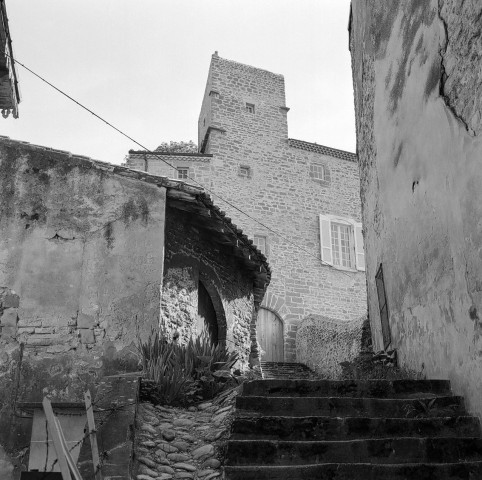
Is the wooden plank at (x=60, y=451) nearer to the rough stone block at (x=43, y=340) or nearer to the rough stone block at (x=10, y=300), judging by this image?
the rough stone block at (x=43, y=340)

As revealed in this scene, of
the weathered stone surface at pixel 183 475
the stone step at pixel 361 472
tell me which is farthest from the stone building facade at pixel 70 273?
the stone step at pixel 361 472

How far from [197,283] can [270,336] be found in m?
10.3

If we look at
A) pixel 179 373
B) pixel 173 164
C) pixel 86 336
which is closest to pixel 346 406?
pixel 179 373

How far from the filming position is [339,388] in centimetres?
560

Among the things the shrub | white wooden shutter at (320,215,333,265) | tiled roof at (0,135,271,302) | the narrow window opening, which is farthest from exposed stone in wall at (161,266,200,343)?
white wooden shutter at (320,215,333,265)

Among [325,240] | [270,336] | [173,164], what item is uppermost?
[173,164]

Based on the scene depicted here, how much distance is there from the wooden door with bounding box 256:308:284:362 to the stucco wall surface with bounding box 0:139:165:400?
478 inches

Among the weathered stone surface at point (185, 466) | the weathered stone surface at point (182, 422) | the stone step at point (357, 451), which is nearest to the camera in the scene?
the stone step at point (357, 451)

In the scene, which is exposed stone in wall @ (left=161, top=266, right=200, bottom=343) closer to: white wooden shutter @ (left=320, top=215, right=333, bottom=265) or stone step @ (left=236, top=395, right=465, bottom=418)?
stone step @ (left=236, top=395, right=465, bottom=418)

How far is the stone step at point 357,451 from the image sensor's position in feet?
15.3

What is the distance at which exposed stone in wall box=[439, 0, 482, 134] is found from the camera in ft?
17.0

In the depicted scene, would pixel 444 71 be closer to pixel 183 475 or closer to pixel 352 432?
pixel 352 432

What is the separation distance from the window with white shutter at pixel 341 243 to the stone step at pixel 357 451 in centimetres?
1671

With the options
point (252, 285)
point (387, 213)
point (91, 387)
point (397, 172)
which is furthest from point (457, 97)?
point (252, 285)
